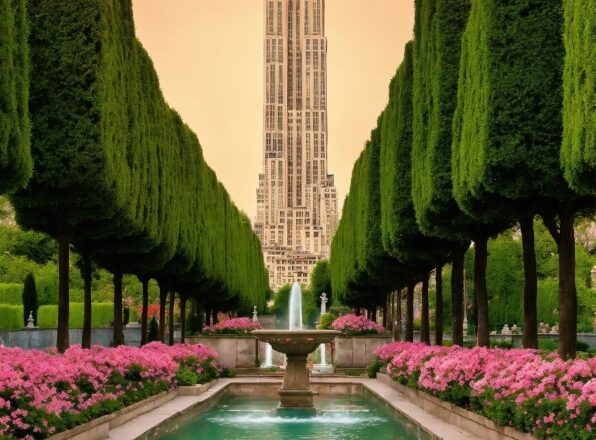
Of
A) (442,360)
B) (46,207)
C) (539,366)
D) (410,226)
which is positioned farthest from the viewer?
(410,226)

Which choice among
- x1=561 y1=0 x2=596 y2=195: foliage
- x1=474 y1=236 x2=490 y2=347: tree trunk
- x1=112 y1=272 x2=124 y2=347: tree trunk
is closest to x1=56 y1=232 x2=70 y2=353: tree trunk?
x1=112 y1=272 x2=124 y2=347: tree trunk

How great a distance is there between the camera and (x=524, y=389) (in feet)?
38.8

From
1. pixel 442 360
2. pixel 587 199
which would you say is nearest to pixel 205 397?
pixel 442 360

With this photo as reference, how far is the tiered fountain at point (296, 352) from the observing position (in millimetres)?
21844

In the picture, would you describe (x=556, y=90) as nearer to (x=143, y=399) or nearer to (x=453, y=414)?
(x=453, y=414)

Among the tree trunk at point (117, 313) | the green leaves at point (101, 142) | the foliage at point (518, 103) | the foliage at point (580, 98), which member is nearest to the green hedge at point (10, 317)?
the green leaves at point (101, 142)

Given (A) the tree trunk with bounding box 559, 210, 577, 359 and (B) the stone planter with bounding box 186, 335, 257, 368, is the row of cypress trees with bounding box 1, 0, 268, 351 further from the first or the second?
(A) the tree trunk with bounding box 559, 210, 577, 359

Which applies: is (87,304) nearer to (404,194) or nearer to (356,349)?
(404,194)

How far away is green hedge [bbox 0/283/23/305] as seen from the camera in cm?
5688

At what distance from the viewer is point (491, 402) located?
1282cm

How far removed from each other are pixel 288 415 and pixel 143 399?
3.40 meters

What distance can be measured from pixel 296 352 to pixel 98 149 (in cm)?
704

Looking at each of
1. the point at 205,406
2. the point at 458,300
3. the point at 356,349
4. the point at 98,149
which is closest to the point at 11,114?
the point at 98,149

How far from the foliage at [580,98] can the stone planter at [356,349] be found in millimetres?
24919
